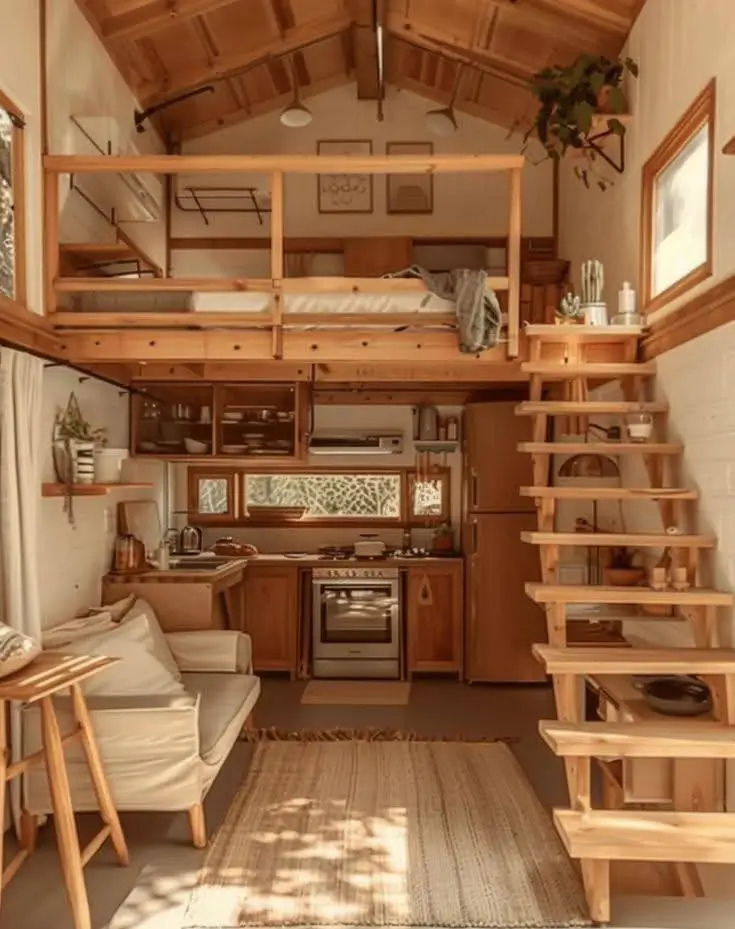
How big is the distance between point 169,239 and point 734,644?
5558mm

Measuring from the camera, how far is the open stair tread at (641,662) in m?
3.24

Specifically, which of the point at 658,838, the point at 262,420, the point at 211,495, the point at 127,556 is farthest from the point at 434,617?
the point at 658,838

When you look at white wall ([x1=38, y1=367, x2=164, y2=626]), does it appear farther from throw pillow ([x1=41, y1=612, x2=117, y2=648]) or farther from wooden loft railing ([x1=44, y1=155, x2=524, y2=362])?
wooden loft railing ([x1=44, y1=155, x2=524, y2=362])

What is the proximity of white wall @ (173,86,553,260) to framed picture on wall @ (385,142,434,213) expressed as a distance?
1.8 inches

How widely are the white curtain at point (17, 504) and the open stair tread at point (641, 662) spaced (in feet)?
7.22

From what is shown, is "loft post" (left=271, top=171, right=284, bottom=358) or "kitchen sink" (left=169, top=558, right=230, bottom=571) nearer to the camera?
"loft post" (left=271, top=171, right=284, bottom=358)

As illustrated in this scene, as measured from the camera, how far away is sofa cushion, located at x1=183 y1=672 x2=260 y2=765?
3912 mm

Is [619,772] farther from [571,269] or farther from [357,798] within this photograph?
[571,269]

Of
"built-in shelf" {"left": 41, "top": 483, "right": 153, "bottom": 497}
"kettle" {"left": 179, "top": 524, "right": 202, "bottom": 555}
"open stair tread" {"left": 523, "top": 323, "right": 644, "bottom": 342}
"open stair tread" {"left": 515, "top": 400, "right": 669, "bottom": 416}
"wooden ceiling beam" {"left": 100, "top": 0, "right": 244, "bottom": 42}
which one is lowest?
"kettle" {"left": 179, "top": 524, "right": 202, "bottom": 555}

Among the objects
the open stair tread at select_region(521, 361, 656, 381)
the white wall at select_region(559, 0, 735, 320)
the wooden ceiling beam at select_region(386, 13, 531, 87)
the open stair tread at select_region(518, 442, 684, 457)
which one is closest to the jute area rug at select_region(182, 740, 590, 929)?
the open stair tread at select_region(518, 442, 684, 457)

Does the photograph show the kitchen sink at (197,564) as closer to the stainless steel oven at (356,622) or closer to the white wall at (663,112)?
the stainless steel oven at (356,622)

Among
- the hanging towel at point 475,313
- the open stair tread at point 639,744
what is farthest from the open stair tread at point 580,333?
the open stair tread at point 639,744

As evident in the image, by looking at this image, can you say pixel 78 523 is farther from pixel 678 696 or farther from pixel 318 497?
pixel 678 696

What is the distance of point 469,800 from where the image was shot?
4324mm
